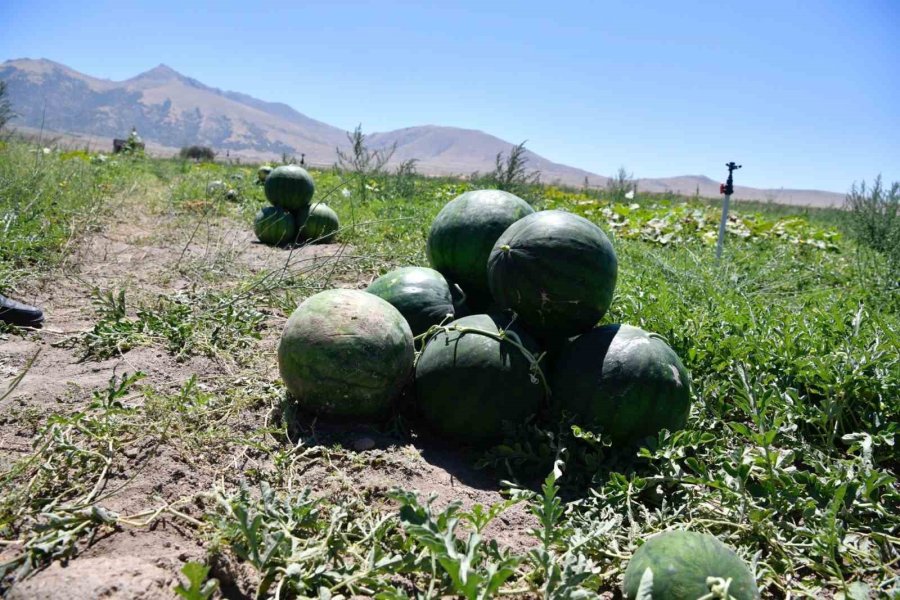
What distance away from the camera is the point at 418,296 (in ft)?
11.2

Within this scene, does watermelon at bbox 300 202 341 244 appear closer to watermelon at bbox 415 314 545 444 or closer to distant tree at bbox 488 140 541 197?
distant tree at bbox 488 140 541 197

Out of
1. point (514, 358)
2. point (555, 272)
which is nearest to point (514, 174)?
point (555, 272)

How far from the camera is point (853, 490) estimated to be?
2344mm

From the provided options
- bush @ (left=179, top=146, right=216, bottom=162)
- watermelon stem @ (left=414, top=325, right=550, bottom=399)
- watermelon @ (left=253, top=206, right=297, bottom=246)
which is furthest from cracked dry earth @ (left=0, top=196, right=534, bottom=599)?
bush @ (left=179, top=146, right=216, bottom=162)

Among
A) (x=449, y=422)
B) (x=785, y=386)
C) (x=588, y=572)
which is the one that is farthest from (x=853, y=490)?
(x=449, y=422)

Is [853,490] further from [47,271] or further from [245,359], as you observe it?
[47,271]

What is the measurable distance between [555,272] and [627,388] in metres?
0.62

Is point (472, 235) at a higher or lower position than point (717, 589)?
higher

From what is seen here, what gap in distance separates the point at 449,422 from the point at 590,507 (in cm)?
77

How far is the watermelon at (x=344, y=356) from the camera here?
2.83 metres

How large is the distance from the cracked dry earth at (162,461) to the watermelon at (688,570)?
0.54 m

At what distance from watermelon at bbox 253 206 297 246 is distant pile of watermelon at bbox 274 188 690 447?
505 centimetres

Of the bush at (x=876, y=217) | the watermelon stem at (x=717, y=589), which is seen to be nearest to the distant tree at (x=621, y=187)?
the bush at (x=876, y=217)

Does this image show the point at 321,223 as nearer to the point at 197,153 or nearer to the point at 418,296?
the point at 418,296
